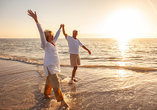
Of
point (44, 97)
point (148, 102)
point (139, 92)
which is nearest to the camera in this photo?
point (148, 102)

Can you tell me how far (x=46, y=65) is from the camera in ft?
9.51

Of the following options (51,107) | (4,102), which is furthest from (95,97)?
(4,102)

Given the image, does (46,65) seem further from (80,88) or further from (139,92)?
(139,92)

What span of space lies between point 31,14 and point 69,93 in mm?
3043

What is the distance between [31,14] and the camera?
2633mm

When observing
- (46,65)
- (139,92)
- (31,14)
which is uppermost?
(31,14)

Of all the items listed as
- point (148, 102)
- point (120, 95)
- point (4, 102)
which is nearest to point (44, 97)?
point (4, 102)

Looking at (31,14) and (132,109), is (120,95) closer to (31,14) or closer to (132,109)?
(132,109)

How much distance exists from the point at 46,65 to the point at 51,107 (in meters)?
1.36

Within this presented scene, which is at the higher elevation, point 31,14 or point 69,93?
point 31,14

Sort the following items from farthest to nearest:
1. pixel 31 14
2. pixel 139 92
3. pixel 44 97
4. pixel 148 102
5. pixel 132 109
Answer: pixel 139 92
pixel 44 97
pixel 148 102
pixel 132 109
pixel 31 14

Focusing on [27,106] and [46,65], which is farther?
[27,106]

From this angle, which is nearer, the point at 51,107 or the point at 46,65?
the point at 46,65

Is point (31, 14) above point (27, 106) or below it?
above
